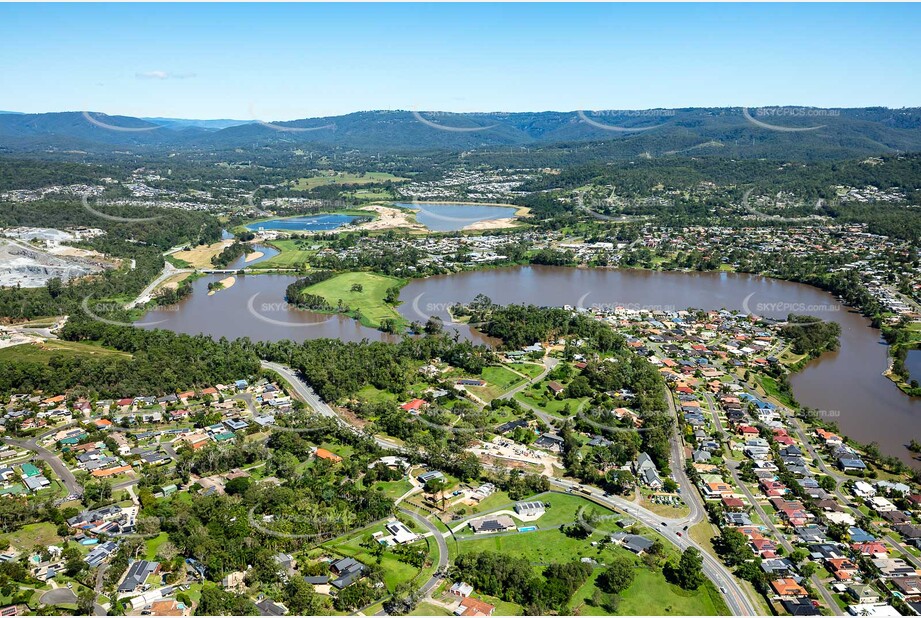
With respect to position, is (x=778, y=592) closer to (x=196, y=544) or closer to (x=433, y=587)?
(x=433, y=587)

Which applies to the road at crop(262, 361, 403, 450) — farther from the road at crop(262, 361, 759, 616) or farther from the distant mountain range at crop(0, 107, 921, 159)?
the distant mountain range at crop(0, 107, 921, 159)

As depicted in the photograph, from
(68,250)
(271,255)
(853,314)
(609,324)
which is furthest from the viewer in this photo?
(271,255)

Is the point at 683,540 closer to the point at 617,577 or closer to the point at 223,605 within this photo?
the point at 617,577

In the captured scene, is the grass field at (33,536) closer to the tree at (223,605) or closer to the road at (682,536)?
the tree at (223,605)

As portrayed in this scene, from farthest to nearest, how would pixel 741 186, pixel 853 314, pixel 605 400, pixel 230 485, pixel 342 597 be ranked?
pixel 741 186 → pixel 853 314 → pixel 605 400 → pixel 230 485 → pixel 342 597

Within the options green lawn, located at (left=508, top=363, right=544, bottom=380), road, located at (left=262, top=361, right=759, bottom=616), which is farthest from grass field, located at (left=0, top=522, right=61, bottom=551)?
green lawn, located at (left=508, top=363, right=544, bottom=380)

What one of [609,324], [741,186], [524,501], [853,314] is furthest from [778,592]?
[741,186]
